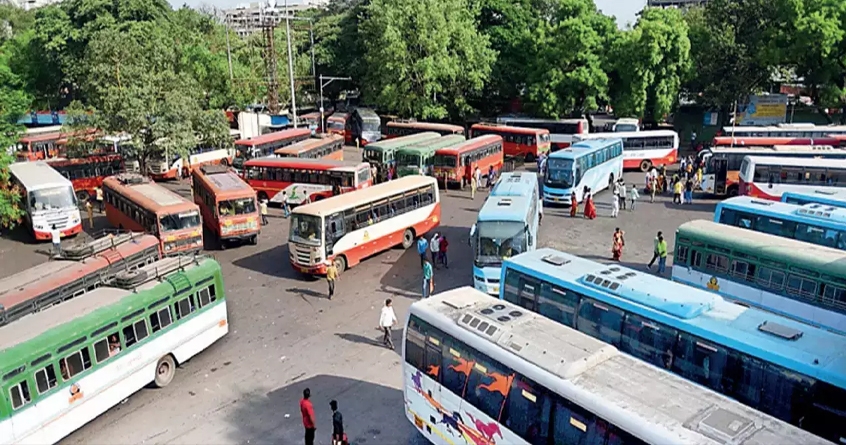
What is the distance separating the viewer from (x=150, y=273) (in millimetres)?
14008

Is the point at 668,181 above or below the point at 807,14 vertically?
below

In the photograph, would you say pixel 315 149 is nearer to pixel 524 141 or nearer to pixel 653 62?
pixel 524 141

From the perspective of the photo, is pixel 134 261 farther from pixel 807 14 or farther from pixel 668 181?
pixel 807 14

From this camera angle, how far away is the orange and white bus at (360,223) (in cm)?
1970

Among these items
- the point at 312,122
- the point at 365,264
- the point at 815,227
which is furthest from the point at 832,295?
the point at 312,122

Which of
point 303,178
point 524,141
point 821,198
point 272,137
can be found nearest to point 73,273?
point 303,178

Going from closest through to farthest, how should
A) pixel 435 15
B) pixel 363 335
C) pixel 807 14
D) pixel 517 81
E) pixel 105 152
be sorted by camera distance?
pixel 363 335, pixel 105 152, pixel 807 14, pixel 435 15, pixel 517 81

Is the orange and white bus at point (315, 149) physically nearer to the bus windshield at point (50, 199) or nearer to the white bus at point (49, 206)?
the white bus at point (49, 206)

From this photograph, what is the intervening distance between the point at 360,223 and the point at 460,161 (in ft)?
40.2

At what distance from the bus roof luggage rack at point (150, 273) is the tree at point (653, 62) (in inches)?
1333

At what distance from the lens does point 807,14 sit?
3794 cm

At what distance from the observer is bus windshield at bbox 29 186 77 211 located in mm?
24969

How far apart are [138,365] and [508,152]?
99.5ft

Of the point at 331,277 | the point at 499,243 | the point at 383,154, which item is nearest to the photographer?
the point at 499,243
